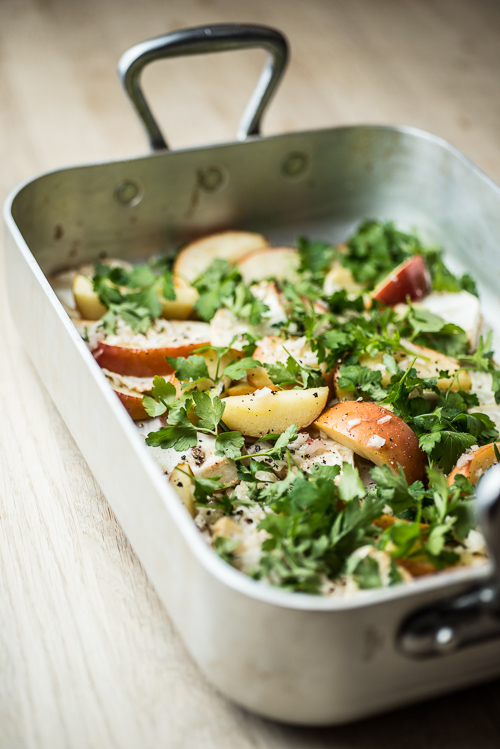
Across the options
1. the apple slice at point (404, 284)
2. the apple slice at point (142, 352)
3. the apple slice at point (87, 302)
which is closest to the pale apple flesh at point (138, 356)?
the apple slice at point (142, 352)

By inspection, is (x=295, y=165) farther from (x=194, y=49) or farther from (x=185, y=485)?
(x=185, y=485)

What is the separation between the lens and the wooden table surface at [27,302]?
2.71 feet

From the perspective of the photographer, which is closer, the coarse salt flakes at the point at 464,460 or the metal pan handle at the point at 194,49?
the coarse salt flakes at the point at 464,460

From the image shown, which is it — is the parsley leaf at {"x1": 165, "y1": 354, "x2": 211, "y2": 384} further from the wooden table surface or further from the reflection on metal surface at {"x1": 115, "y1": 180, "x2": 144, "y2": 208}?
the reflection on metal surface at {"x1": 115, "y1": 180, "x2": 144, "y2": 208}

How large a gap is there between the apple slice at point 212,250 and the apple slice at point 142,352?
0.75 ft

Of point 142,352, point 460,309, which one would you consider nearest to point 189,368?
point 142,352

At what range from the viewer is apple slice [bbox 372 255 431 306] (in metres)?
1.34

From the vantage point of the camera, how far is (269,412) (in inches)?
40.5

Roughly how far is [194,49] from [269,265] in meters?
0.37

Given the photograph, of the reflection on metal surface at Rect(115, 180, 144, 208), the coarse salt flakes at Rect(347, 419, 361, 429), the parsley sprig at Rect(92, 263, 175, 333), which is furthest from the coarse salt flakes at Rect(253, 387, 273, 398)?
the reflection on metal surface at Rect(115, 180, 144, 208)

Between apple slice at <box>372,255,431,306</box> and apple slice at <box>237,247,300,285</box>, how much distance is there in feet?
0.50

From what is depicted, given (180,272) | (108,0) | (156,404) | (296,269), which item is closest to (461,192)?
(296,269)

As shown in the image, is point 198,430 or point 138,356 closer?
point 198,430

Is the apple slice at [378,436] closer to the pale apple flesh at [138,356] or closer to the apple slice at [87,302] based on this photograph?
the pale apple flesh at [138,356]
